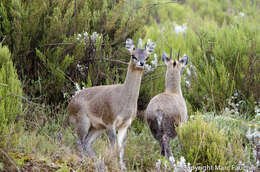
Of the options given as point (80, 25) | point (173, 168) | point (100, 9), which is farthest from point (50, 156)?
point (100, 9)

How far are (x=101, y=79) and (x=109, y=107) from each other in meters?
1.40

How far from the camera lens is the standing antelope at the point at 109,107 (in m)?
5.70

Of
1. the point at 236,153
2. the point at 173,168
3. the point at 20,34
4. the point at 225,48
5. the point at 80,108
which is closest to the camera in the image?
the point at 173,168

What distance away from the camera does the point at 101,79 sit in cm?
717

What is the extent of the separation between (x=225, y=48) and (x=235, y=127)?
233 centimetres

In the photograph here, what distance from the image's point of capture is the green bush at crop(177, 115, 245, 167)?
4.86 m

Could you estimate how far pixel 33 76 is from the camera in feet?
22.5

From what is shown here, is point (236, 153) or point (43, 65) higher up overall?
point (43, 65)

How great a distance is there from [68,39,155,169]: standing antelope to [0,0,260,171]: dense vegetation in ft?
0.58

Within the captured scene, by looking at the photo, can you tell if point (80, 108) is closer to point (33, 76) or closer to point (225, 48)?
point (33, 76)

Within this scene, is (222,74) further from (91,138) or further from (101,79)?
(91,138)

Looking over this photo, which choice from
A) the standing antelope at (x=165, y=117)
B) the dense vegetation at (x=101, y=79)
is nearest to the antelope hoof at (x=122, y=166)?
the dense vegetation at (x=101, y=79)

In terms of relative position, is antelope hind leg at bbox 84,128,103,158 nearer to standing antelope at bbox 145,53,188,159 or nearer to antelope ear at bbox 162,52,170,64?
standing antelope at bbox 145,53,188,159

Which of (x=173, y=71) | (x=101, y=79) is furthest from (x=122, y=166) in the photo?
(x=101, y=79)
